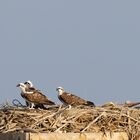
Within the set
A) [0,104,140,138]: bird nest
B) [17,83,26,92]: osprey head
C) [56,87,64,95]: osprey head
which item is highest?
[17,83,26,92]: osprey head

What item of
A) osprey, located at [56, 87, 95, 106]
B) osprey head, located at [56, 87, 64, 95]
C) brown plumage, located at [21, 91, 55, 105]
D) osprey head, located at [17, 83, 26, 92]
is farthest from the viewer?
osprey head, located at [17, 83, 26, 92]

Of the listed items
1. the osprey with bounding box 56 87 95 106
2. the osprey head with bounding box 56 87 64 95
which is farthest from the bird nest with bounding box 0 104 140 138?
the osprey head with bounding box 56 87 64 95

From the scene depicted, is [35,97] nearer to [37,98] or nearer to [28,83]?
[37,98]

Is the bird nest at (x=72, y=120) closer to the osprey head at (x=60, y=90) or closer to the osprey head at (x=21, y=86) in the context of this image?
the osprey head at (x=60, y=90)

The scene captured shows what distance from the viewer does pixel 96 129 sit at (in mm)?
16250

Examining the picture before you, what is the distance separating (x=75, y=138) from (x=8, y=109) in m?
2.14

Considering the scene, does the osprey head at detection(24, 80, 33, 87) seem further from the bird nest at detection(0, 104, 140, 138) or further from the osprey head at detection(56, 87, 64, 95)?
the bird nest at detection(0, 104, 140, 138)

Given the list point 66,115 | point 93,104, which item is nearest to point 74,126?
point 66,115

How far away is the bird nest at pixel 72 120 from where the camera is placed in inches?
625

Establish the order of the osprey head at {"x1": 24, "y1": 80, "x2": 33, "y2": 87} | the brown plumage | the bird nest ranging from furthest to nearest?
the osprey head at {"x1": 24, "y1": 80, "x2": 33, "y2": 87} → the brown plumage → the bird nest

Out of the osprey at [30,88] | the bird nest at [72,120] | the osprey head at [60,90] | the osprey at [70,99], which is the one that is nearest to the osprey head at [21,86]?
the osprey at [30,88]

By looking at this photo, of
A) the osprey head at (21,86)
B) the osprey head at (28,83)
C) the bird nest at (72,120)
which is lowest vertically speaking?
the bird nest at (72,120)

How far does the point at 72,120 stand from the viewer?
52.7 feet

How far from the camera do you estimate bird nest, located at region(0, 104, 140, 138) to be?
15.9m
